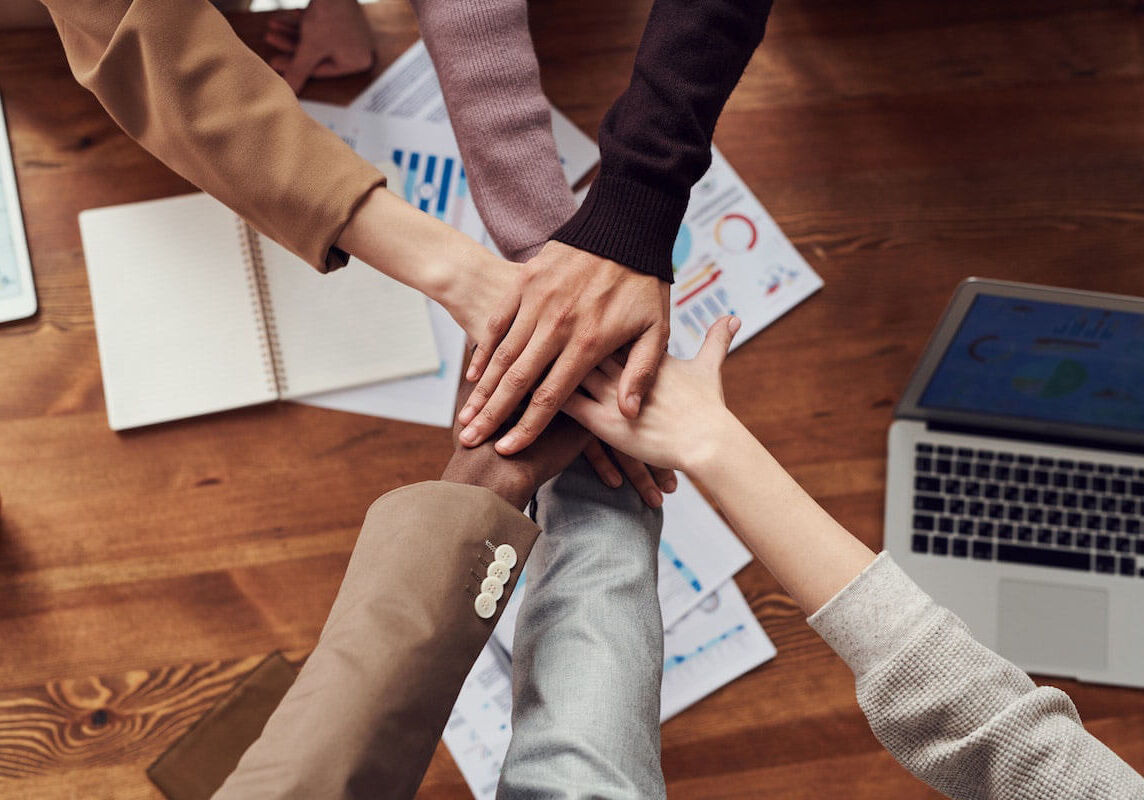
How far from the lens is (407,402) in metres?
1.01

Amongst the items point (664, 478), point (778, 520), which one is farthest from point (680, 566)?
point (778, 520)

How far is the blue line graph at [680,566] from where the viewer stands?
1.00 meters

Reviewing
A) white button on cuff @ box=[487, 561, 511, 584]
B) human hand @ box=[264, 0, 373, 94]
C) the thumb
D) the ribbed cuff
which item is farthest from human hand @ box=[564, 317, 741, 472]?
human hand @ box=[264, 0, 373, 94]

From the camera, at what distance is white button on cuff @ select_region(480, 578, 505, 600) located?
69cm

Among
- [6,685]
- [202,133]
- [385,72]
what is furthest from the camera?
[385,72]

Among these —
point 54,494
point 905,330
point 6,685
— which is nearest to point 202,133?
point 54,494

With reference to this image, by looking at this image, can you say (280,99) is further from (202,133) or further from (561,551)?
(561,551)

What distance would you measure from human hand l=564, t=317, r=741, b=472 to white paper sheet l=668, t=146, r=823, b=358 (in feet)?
0.46

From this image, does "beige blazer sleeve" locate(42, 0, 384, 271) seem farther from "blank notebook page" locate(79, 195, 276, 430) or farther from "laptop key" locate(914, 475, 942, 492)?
"laptop key" locate(914, 475, 942, 492)

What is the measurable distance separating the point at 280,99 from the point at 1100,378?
0.81 meters

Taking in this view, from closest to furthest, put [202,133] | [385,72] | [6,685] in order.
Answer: [202,133] → [6,685] → [385,72]

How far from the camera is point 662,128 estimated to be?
2.69 ft

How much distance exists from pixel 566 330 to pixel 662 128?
0.20m

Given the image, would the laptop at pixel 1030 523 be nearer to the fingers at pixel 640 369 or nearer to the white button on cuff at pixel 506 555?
the fingers at pixel 640 369
